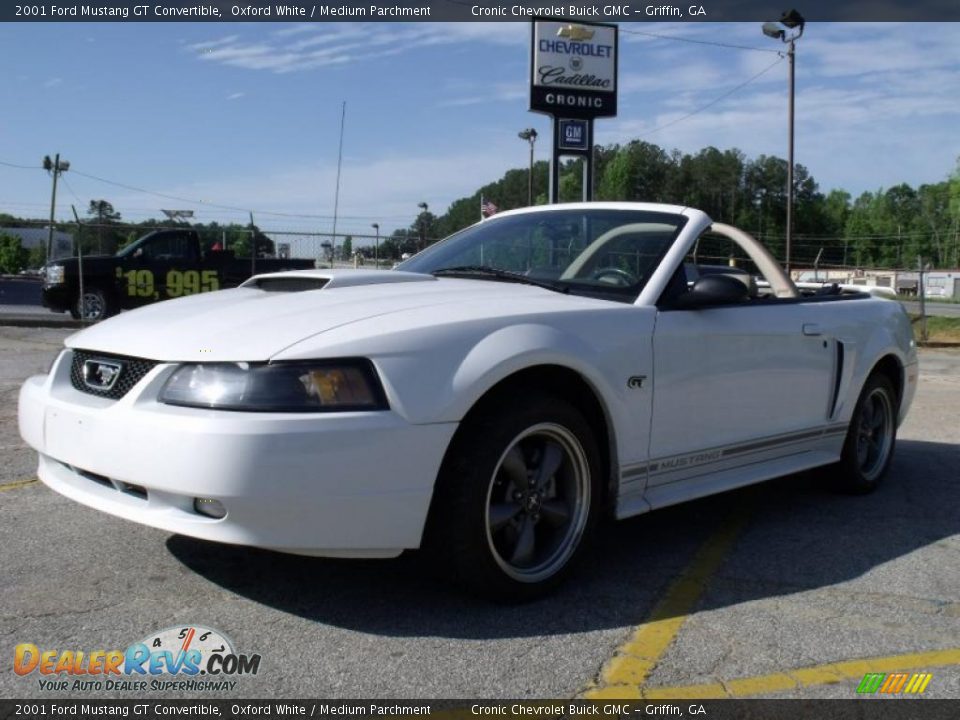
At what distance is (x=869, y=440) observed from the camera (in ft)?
18.1

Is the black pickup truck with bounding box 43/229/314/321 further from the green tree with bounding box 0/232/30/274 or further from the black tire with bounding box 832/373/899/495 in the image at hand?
the green tree with bounding box 0/232/30/274

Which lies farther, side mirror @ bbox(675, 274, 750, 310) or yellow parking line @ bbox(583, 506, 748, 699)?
side mirror @ bbox(675, 274, 750, 310)

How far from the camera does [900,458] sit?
260 inches

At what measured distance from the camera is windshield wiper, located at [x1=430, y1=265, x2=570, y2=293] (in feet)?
13.5

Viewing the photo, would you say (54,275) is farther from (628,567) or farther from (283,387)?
(283,387)

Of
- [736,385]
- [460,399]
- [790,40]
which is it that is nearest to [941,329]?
[790,40]

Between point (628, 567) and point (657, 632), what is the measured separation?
0.72 metres

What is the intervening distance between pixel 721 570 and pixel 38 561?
2.72m

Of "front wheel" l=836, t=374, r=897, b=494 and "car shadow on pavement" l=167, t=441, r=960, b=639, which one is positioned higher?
"front wheel" l=836, t=374, r=897, b=494

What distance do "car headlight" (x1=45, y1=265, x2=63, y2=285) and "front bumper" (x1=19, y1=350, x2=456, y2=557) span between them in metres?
14.3

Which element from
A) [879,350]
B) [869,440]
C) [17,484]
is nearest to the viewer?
[17,484]

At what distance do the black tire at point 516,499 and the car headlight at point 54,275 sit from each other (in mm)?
14718

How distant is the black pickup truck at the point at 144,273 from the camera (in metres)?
16.3
